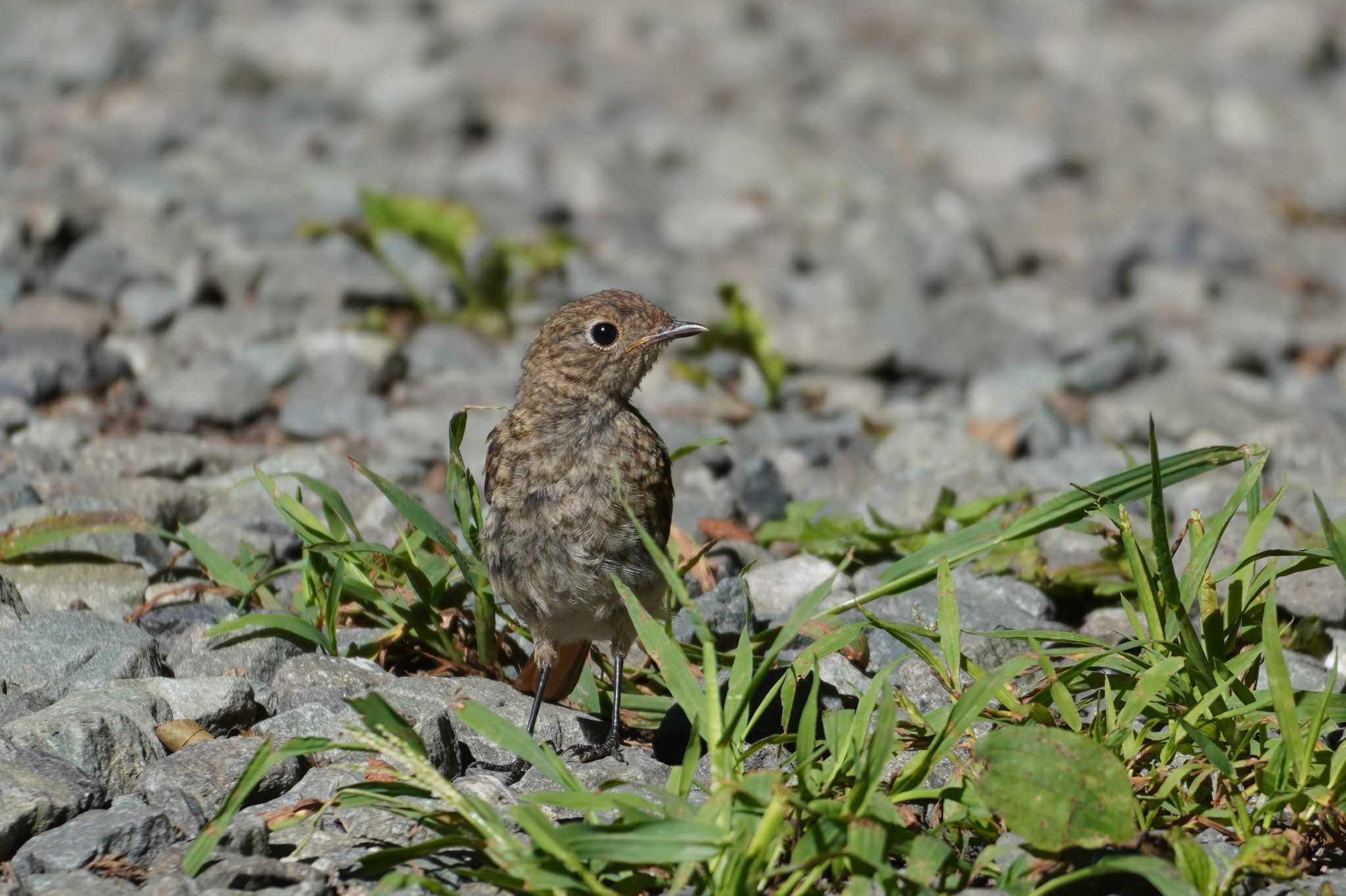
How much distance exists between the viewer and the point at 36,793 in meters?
3.22

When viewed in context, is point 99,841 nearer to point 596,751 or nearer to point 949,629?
point 596,751

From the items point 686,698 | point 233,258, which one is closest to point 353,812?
point 686,698

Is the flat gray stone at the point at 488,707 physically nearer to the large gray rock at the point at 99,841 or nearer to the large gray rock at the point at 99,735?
the large gray rock at the point at 99,735

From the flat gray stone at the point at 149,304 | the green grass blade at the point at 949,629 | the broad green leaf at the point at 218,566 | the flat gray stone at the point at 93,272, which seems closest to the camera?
the green grass blade at the point at 949,629

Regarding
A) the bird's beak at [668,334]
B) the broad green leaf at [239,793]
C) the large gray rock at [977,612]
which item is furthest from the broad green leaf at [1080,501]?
the broad green leaf at [239,793]

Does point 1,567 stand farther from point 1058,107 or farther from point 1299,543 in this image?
point 1058,107

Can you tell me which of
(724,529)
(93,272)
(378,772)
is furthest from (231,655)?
(93,272)

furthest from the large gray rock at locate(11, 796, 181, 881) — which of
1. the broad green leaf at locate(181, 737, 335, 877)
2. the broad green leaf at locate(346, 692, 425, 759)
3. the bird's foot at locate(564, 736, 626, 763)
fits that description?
the bird's foot at locate(564, 736, 626, 763)

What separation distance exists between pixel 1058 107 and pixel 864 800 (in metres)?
9.88

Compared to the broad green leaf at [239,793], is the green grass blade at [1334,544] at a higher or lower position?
higher

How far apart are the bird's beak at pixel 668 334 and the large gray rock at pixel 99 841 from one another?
2120 mm

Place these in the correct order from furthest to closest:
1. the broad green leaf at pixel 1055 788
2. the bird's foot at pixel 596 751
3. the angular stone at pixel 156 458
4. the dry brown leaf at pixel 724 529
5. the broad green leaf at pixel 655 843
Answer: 1. the angular stone at pixel 156 458
2. the dry brown leaf at pixel 724 529
3. the bird's foot at pixel 596 751
4. the broad green leaf at pixel 1055 788
5. the broad green leaf at pixel 655 843

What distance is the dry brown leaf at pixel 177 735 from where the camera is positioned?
3637 millimetres

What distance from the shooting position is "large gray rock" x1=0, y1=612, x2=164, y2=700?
12.7 ft
